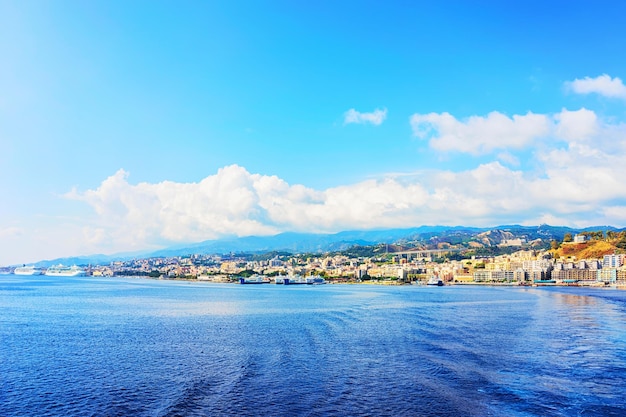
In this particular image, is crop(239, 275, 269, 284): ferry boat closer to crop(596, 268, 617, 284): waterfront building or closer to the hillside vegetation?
crop(596, 268, 617, 284): waterfront building

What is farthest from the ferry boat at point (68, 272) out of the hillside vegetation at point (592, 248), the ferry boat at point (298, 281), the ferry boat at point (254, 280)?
the hillside vegetation at point (592, 248)

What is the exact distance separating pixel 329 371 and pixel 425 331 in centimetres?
1056

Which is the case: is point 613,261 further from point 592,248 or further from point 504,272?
point 592,248

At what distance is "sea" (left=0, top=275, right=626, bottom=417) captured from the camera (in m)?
12.1

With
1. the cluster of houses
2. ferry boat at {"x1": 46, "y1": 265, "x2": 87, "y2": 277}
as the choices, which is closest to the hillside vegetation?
the cluster of houses

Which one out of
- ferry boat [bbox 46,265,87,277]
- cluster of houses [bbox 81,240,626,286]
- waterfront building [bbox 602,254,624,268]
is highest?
waterfront building [bbox 602,254,624,268]

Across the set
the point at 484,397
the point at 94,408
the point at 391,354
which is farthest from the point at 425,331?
the point at 94,408

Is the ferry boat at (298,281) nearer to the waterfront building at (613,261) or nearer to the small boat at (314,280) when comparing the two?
the small boat at (314,280)

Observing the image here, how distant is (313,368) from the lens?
16078 millimetres

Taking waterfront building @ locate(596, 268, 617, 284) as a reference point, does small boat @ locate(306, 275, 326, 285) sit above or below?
below

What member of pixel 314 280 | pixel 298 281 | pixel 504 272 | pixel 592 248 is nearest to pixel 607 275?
pixel 504 272

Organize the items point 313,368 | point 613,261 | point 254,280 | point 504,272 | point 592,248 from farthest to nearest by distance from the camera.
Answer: point 254,280
point 592,248
point 504,272
point 613,261
point 313,368

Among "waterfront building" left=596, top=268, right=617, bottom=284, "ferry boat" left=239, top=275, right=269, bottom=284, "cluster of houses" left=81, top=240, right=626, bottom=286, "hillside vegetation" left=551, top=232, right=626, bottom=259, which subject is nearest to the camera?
"waterfront building" left=596, top=268, right=617, bottom=284

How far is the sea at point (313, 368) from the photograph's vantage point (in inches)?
476
